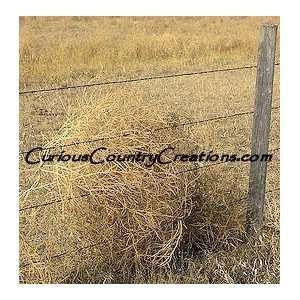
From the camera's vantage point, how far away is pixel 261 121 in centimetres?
344

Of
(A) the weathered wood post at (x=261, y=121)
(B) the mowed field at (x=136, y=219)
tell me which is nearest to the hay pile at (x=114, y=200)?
(B) the mowed field at (x=136, y=219)

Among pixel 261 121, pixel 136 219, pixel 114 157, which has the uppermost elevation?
pixel 261 121

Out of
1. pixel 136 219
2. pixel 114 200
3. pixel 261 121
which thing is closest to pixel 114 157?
pixel 114 200

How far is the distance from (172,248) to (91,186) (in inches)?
21.9

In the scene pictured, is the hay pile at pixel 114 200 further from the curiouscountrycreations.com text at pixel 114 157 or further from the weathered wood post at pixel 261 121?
the weathered wood post at pixel 261 121

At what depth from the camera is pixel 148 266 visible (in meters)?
3.42

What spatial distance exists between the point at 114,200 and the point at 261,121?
87 cm

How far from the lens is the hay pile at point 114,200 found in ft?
10.6

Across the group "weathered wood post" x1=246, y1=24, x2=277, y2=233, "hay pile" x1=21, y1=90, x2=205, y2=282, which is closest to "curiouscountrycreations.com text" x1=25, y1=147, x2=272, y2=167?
"hay pile" x1=21, y1=90, x2=205, y2=282

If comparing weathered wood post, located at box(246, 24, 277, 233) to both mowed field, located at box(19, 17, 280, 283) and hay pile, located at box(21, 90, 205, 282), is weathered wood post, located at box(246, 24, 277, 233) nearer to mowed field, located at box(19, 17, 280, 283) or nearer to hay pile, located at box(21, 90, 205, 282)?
mowed field, located at box(19, 17, 280, 283)

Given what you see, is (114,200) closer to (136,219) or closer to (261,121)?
(136,219)

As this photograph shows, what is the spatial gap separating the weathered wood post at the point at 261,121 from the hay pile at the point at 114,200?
13.9 inches

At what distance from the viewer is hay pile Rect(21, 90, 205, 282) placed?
3.23 meters

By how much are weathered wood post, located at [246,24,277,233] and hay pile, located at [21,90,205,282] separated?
0.35 meters
